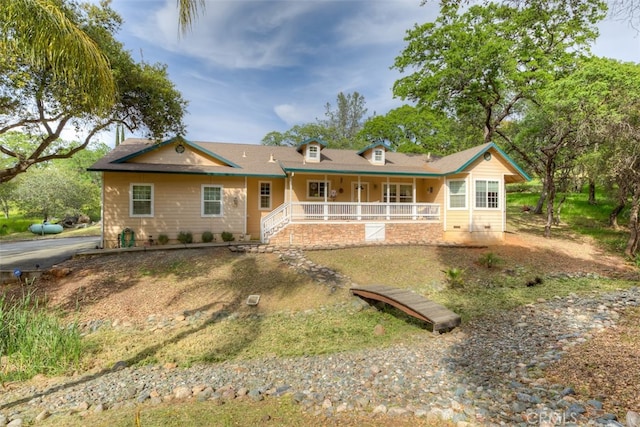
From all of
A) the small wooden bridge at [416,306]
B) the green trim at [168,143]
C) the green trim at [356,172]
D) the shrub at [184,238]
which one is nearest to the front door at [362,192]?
the green trim at [356,172]

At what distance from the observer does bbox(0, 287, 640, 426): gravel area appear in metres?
3.66

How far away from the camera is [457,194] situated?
15523 millimetres

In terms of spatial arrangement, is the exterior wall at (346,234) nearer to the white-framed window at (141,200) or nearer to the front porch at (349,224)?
the front porch at (349,224)

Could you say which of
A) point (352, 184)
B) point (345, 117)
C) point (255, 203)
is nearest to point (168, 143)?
point (255, 203)

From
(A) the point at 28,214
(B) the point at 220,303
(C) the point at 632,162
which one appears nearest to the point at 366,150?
(C) the point at 632,162

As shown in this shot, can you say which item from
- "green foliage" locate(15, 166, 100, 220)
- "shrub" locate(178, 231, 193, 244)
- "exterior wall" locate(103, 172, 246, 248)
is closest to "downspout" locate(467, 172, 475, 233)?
"exterior wall" locate(103, 172, 246, 248)

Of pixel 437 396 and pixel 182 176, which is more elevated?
pixel 182 176

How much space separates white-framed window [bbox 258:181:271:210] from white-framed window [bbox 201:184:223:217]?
214cm

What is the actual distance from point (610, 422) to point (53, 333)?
887 centimetres

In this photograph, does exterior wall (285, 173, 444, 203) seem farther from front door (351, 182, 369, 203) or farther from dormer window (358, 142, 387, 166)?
dormer window (358, 142, 387, 166)

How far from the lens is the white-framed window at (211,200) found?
1412 cm

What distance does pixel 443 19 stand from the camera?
17.8 meters

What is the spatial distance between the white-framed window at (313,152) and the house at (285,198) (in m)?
0.06

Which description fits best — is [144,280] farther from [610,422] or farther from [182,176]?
[610,422]
